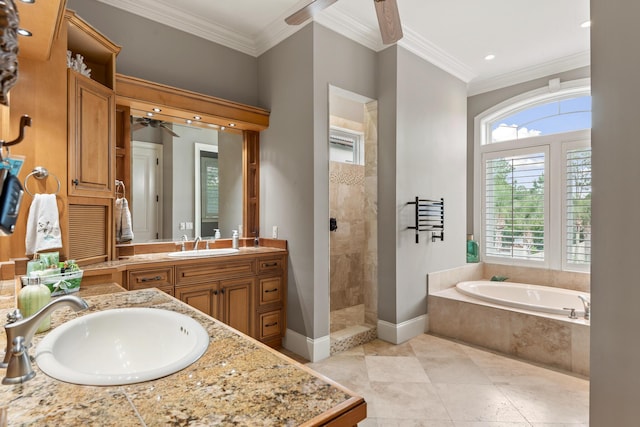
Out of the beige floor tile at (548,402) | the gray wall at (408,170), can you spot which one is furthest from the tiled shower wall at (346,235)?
the beige floor tile at (548,402)

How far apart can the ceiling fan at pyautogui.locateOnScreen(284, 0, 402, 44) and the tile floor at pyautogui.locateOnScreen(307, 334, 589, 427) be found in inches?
92.2

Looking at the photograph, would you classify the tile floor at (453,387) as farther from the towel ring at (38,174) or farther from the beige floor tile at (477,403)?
the towel ring at (38,174)

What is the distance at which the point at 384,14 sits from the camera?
1757 millimetres

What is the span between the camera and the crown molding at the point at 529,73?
12.1ft

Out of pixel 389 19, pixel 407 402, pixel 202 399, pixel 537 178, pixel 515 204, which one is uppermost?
pixel 389 19

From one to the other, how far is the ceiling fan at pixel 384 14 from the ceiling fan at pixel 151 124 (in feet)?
5.61

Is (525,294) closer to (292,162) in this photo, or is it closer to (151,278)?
(292,162)

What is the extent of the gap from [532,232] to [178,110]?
163 inches

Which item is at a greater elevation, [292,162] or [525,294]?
[292,162]

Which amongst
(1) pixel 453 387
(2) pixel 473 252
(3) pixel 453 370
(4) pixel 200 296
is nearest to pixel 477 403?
(1) pixel 453 387

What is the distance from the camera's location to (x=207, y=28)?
312 centimetres

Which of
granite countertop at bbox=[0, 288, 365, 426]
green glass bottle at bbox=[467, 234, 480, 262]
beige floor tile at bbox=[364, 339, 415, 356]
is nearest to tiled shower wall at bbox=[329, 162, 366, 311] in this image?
beige floor tile at bbox=[364, 339, 415, 356]

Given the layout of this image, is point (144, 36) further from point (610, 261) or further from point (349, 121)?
point (610, 261)

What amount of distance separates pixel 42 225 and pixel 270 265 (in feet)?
5.60
